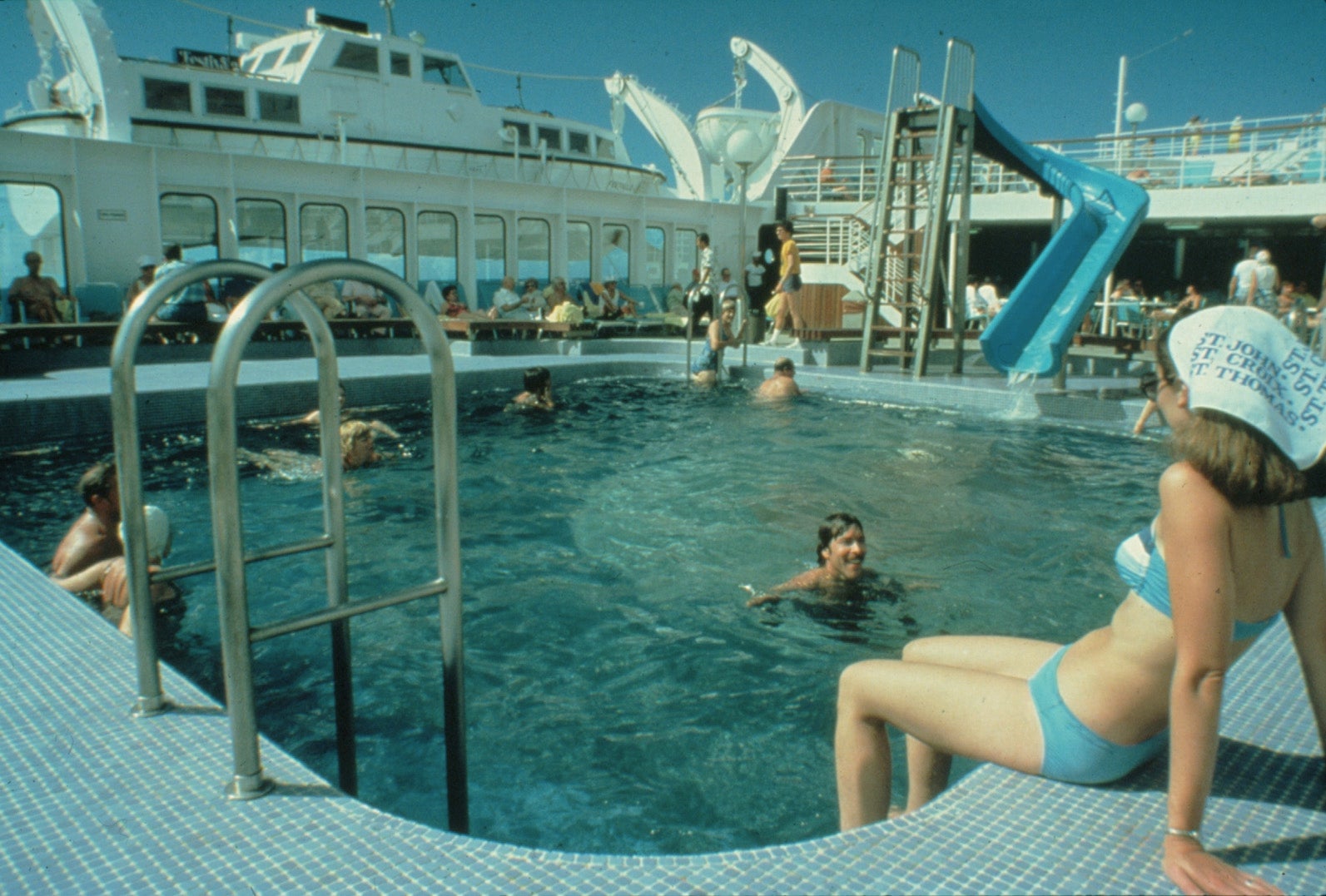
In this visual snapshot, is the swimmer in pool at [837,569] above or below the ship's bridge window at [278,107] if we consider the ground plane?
below

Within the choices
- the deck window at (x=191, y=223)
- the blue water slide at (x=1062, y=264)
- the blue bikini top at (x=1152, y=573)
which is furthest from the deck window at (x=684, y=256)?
the blue bikini top at (x=1152, y=573)

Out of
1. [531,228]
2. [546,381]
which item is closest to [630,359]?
[546,381]

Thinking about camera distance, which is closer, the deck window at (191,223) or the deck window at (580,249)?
the deck window at (191,223)

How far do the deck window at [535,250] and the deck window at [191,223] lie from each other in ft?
19.7

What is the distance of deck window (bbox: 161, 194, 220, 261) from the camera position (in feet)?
48.2

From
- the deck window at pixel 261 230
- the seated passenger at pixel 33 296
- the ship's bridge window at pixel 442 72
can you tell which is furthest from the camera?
the ship's bridge window at pixel 442 72

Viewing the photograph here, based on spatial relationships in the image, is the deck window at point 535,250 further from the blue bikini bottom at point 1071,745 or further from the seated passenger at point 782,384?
the blue bikini bottom at point 1071,745

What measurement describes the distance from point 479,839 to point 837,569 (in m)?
3.00

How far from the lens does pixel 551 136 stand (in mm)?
21672

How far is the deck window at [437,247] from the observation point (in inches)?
697

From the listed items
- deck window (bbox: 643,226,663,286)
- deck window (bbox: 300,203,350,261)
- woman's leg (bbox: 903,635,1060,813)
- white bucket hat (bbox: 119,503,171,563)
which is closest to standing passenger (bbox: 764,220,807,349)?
deck window (bbox: 643,226,663,286)

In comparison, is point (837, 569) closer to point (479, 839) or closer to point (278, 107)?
point (479, 839)

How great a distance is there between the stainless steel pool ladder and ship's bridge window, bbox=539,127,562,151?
20235mm

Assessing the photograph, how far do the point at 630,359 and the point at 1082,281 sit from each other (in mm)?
5758
